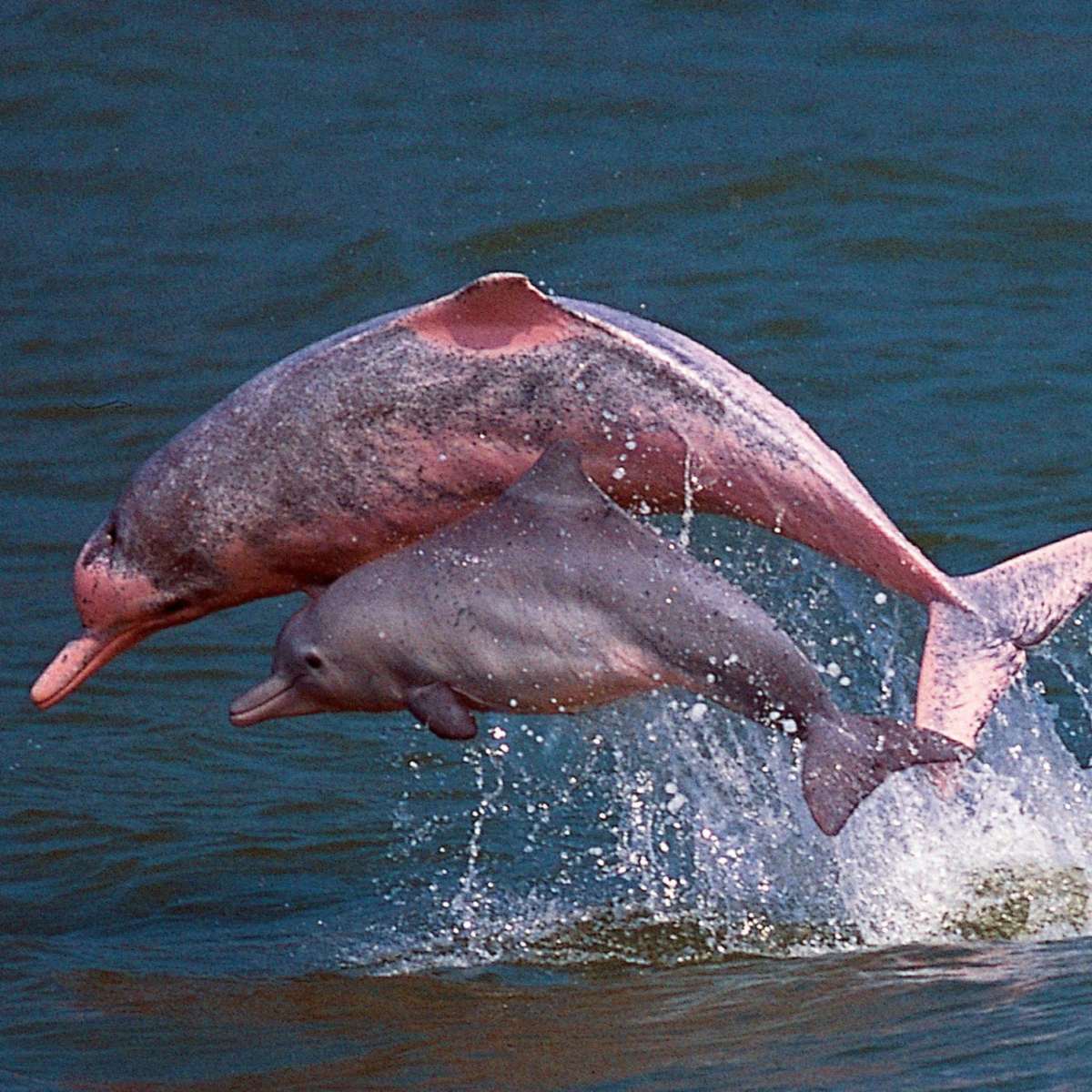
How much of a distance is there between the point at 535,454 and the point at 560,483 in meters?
0.33

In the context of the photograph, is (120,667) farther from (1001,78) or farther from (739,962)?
(1001,78)

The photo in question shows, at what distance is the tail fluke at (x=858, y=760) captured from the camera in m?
5.99

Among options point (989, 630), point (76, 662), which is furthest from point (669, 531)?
point (989, 630)

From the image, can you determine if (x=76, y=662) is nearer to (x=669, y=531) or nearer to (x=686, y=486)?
(x=686, y=486)

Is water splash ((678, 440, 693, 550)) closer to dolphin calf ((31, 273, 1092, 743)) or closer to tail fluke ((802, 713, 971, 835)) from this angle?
dolphin calf ((31, 273, 1092, 743))

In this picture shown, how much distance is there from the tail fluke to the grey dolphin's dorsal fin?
832 millimetres

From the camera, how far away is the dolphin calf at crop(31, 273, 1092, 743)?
6426 mm

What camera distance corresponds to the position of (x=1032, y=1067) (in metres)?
5.46

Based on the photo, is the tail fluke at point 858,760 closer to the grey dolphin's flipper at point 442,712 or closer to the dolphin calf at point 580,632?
the dolphin calf at point 580,632

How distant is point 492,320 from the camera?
21.3 feet

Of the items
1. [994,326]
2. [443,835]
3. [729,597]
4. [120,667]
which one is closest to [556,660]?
Answer: [729,597]

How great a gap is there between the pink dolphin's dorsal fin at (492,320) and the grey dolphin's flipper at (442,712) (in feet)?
2.95

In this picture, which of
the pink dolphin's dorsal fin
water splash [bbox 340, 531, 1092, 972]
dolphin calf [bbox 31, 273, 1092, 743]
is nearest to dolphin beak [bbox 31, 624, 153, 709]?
dolphin calf [bbox 31, 273, 1092, 743]

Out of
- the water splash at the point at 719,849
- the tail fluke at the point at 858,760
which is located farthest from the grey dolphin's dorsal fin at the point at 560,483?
the water splash at the point at 719,849
